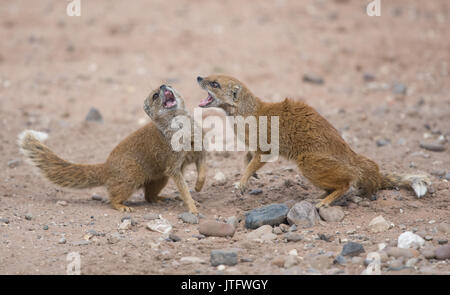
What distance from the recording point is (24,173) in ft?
23.8

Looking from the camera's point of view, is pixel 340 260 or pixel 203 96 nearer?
pixel 340 260

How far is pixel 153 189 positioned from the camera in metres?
6.51

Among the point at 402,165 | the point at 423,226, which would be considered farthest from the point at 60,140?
the point at 423,226

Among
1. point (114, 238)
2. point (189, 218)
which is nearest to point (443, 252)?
point (189, 218)

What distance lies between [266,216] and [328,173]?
0.74 meters

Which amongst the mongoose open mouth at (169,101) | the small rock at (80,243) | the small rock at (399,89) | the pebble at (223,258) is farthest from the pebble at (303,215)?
the small rock at (399,89)

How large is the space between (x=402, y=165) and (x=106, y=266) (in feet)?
12.9

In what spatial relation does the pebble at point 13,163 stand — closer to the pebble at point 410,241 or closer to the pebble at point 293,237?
the pebble at point 293,237

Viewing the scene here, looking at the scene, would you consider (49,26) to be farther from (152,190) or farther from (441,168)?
(441,168)

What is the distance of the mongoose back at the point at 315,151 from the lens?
5.46 m

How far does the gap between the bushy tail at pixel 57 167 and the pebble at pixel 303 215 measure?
2.30 m

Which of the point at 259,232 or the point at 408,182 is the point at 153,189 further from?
the point at 408,182

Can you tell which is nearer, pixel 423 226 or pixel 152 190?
pixel 423 226

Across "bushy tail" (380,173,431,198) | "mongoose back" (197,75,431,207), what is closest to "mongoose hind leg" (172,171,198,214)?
"mongoose back" (197,75,431,207)
